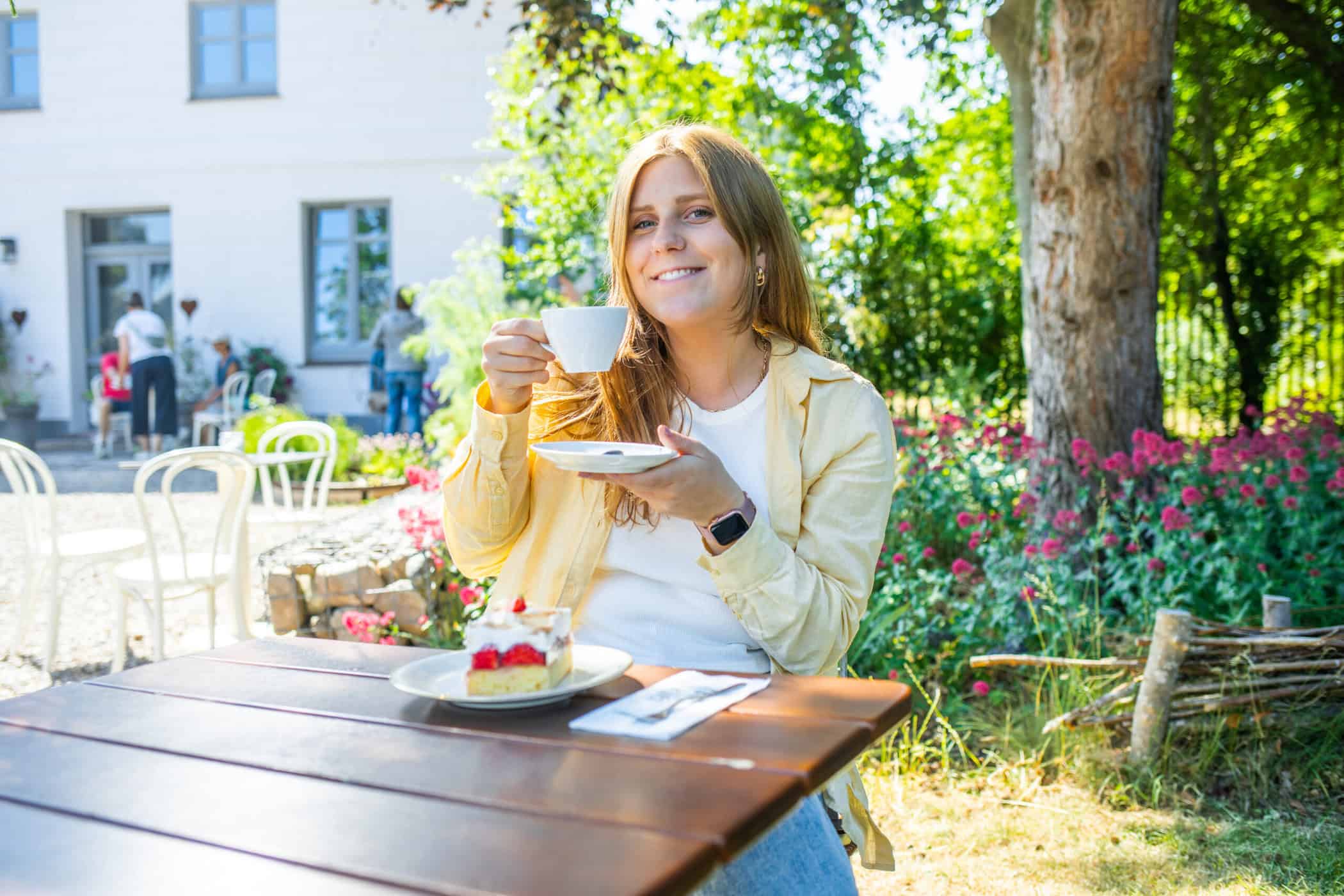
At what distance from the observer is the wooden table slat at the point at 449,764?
3.11ft

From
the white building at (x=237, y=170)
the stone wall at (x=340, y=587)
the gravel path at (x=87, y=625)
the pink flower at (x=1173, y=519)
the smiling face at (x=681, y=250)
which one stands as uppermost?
the white building at (x=237, y=170)

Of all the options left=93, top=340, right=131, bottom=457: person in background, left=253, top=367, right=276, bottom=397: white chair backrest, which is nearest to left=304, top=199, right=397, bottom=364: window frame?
left=253, top=367, right=276, bottom=397: white chair backrest

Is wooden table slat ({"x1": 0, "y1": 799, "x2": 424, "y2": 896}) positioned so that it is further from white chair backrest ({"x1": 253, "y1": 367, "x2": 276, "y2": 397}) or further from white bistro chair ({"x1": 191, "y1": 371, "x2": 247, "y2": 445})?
white chair backrest ({"x1": 253, "y1": 367, "x2": 276, "y2": 397})

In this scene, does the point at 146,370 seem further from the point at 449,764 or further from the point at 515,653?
the point at 449,764

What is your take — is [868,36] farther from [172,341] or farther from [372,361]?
[172,341]

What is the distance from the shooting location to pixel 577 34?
170 inches

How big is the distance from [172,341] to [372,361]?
2879 millimetres

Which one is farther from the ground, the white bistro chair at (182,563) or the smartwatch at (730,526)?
the smartwatch at (730,526)

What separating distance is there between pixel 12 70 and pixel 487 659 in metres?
15.1

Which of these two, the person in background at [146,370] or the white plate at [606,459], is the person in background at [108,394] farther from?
the white plate at [606,459]

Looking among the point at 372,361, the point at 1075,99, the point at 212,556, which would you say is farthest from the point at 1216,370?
the point at 372,361

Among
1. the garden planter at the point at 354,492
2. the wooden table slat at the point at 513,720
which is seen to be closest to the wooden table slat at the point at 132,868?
the wooden table slat at the point at 513,720

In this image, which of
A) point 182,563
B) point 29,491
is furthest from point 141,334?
point 182,563

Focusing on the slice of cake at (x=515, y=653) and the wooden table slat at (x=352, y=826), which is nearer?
the wooden table slat at (x=352, y=826)
